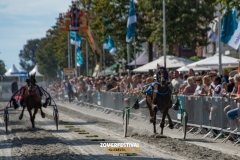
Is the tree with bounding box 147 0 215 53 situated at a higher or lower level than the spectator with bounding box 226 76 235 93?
higher

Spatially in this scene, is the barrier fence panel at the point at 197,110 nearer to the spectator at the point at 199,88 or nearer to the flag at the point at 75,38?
the spectator at the point at 199,88

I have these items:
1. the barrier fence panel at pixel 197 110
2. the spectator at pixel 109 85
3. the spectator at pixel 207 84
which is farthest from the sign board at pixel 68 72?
the spectator at pixel 207 84

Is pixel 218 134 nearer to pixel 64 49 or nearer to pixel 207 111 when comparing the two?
pixel 207 111

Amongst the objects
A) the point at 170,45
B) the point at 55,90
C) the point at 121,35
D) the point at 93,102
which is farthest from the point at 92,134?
the point at 55,90

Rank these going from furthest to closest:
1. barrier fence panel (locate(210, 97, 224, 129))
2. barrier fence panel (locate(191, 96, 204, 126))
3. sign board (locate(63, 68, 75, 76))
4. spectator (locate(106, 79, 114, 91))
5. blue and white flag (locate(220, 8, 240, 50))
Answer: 1. sign board (locate(63, 68, 75, 76))
2. spectator (locate(106, 79, 114, 91))
3. blue and white flag (locate(220, 8, 240, 50))
4. barrier fence panel (locate(191, 96, 204, 126))
5. barrier fence panel (locate(210, 97, 224, 129))

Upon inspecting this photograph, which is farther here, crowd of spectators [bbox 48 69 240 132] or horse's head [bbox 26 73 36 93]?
horse's head [bbox 26 73 36 93]

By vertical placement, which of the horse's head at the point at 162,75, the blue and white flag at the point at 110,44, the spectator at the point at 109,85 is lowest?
the spectator at the point at 109,85

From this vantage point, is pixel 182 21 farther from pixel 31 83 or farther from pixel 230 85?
pixel 230 85

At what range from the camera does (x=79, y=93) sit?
43094 mm

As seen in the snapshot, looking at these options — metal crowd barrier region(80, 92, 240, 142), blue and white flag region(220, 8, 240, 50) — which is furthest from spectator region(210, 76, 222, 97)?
blue and white flag region(220, 8, 240, 50)

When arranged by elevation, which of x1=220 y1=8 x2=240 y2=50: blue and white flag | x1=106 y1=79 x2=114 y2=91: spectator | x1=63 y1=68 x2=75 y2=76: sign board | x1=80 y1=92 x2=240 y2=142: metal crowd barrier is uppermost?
x1=220 y1=8 x2=240 y2=50: blue and white flag

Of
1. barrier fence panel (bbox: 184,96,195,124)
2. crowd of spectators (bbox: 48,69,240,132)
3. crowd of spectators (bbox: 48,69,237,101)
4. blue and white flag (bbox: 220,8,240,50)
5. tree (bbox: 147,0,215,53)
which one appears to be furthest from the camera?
tree (bbox: 147,0,215,53)

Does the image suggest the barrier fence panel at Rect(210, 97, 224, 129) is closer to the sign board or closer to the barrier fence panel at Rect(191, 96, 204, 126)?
the barrier fence panel at Rect(191, 96, 204, 126)

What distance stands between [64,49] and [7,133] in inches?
2594
